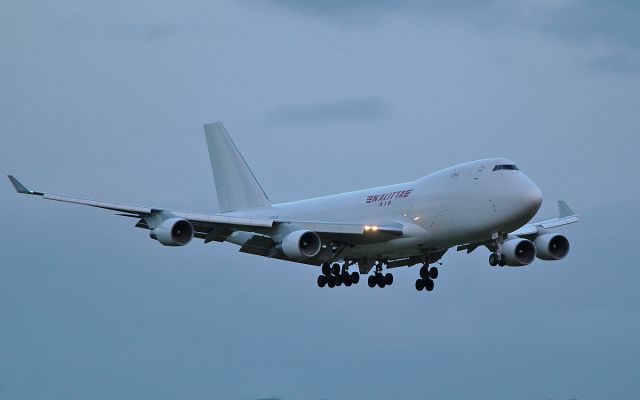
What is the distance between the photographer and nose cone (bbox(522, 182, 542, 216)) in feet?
212

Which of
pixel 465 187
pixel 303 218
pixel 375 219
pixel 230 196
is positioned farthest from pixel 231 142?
pixel 465 187

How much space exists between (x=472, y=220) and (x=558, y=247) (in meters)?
8.52

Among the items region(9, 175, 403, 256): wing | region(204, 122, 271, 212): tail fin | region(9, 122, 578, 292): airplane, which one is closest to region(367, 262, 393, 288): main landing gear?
region(9, 122, 578, 292): airplane

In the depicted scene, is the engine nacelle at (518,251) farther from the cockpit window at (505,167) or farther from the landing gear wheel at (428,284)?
the landing gear wheel at (428,284)

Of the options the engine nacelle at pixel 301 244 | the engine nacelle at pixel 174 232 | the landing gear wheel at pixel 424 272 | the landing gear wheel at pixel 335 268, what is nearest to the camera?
the engine nacelle at pixel 174 232

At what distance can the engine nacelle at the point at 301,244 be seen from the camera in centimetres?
6838

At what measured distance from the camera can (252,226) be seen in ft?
229

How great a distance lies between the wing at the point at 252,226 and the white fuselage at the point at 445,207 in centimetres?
75

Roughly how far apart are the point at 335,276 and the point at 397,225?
23.9 ft

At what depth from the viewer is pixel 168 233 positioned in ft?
221

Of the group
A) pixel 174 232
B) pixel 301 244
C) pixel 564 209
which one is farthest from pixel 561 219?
pixel 174 232

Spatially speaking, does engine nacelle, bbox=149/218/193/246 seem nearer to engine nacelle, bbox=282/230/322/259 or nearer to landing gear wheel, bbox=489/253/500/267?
engine nacelle, bbox=282/230/322/259

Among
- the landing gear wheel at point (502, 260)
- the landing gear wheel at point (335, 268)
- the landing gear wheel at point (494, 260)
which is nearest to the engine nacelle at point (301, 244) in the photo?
the landing gear wheel at point (335, 268)

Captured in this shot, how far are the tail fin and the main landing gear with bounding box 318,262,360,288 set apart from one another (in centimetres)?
888
